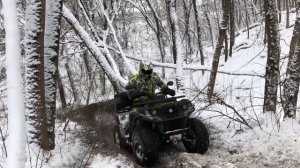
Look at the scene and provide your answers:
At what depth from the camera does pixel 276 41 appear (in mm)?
6891

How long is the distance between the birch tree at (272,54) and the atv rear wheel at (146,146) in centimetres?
224

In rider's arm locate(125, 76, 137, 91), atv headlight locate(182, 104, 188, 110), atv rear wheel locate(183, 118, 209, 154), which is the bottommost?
atv rear wheel locate(183, 118, 209, 154)

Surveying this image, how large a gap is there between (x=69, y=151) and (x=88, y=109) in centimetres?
430

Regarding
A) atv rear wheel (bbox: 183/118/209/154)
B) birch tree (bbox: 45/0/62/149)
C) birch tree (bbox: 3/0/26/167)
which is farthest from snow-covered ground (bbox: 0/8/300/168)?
birch tree (bbox: 3/0/26/167)

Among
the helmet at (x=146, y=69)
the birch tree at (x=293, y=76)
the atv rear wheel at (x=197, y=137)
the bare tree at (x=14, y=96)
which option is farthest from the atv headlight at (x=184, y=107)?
the bare tree at (x=14, y=96)

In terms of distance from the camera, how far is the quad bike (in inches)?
236

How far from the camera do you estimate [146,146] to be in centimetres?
593

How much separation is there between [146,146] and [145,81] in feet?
5.51

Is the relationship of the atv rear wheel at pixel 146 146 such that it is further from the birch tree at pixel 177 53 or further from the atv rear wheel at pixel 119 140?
the birch tree at pixel 177 53

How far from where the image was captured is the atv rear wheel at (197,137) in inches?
245

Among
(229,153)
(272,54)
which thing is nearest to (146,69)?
(229,153)

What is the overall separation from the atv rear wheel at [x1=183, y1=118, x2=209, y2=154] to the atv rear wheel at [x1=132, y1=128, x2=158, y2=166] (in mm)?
630

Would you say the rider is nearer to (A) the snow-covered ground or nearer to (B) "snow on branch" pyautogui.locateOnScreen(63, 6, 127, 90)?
→ (A) the snow-covered ground

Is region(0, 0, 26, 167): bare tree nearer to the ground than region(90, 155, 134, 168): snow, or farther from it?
farther from it
